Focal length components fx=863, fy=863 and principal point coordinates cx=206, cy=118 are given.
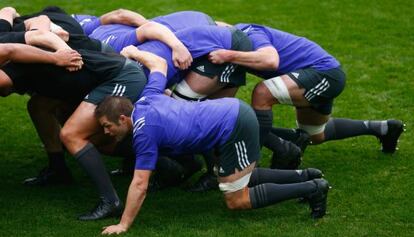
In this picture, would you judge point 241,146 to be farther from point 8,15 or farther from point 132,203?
point 8,15

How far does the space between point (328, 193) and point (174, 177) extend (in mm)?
1237

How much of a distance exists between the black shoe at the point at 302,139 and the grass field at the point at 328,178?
0.22 meters

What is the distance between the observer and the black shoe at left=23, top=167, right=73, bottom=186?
Result: 713 cm

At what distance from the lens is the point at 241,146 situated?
607 centimetres

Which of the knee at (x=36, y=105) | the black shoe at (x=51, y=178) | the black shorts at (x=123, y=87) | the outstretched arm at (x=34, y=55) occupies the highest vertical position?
the outstretched arm at (x=34, y=55)

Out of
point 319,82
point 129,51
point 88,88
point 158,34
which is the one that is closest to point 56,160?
point 88,88

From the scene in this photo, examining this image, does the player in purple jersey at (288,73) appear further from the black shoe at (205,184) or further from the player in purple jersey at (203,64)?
the black shoe at (205,184)

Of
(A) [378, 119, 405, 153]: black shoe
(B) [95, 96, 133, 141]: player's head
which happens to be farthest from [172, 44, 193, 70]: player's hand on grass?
(A) [378, 119, 405, 153]: black shoe

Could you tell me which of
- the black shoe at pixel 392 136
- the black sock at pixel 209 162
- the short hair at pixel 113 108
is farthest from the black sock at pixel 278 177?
the black shoe at pixel 392 136

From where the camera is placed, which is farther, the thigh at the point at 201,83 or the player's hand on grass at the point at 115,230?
the thigh at the point at 201,83

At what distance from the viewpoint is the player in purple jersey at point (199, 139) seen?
5867 mm

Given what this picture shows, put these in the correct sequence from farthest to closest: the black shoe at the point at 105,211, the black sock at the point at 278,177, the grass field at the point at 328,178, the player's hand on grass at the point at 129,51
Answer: the player's hand on grass at the point at 129,51 < the black sock at the point at 278,177 < the black shoe at the point at 105,211 < the grass field at the point at 328,178

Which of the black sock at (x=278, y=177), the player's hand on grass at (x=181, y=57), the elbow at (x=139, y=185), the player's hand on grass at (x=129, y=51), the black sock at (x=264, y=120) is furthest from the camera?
the black sock at (x=264, y=120)

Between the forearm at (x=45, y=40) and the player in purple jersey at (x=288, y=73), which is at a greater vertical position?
the forearm at (x=45, y=40)
